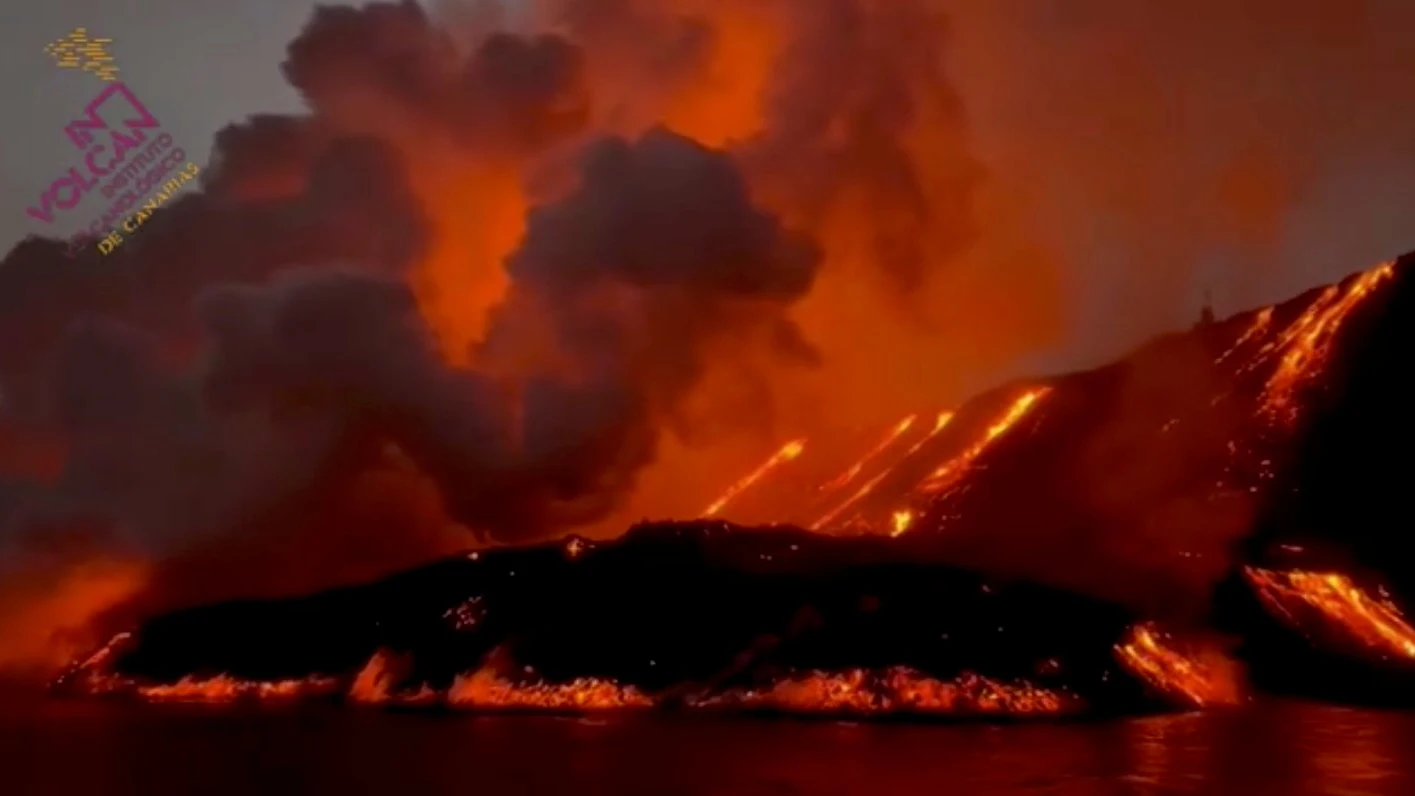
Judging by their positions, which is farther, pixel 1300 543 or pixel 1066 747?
pixel 1300 543

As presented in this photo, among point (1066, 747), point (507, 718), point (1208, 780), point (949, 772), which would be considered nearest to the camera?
point (1208, 780)

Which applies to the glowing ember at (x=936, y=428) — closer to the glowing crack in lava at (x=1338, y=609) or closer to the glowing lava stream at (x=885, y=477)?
the glowing lava stream at (x=885, y=477)

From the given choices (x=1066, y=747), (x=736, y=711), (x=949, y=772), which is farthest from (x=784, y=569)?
(x=949, y=772)

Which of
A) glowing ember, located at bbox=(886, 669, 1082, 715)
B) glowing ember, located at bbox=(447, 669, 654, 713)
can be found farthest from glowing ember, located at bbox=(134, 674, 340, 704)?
glowing ember, located at bbox=(886, 669, 1082, 715)

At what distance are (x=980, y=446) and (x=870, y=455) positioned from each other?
9.45m

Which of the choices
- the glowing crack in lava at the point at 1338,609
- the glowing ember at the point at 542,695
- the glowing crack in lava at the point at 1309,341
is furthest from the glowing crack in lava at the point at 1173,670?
the glowing crack in lava at the point at 1309,341

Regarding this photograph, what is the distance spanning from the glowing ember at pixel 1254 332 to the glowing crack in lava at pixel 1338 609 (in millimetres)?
29490

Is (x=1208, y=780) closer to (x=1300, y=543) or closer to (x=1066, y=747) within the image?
(x=1066, y=747)

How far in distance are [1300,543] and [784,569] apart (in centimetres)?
4233

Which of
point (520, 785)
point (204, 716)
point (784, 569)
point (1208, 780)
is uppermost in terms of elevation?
point (784, 569)

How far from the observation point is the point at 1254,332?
123375mm

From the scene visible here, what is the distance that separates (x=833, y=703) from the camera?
7369cm

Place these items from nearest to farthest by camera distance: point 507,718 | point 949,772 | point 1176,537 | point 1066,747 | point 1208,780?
point 1208,780, point 949,772, point 1066,747, point 507,718, point 1176,537

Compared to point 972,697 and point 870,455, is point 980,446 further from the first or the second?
point 972,697
